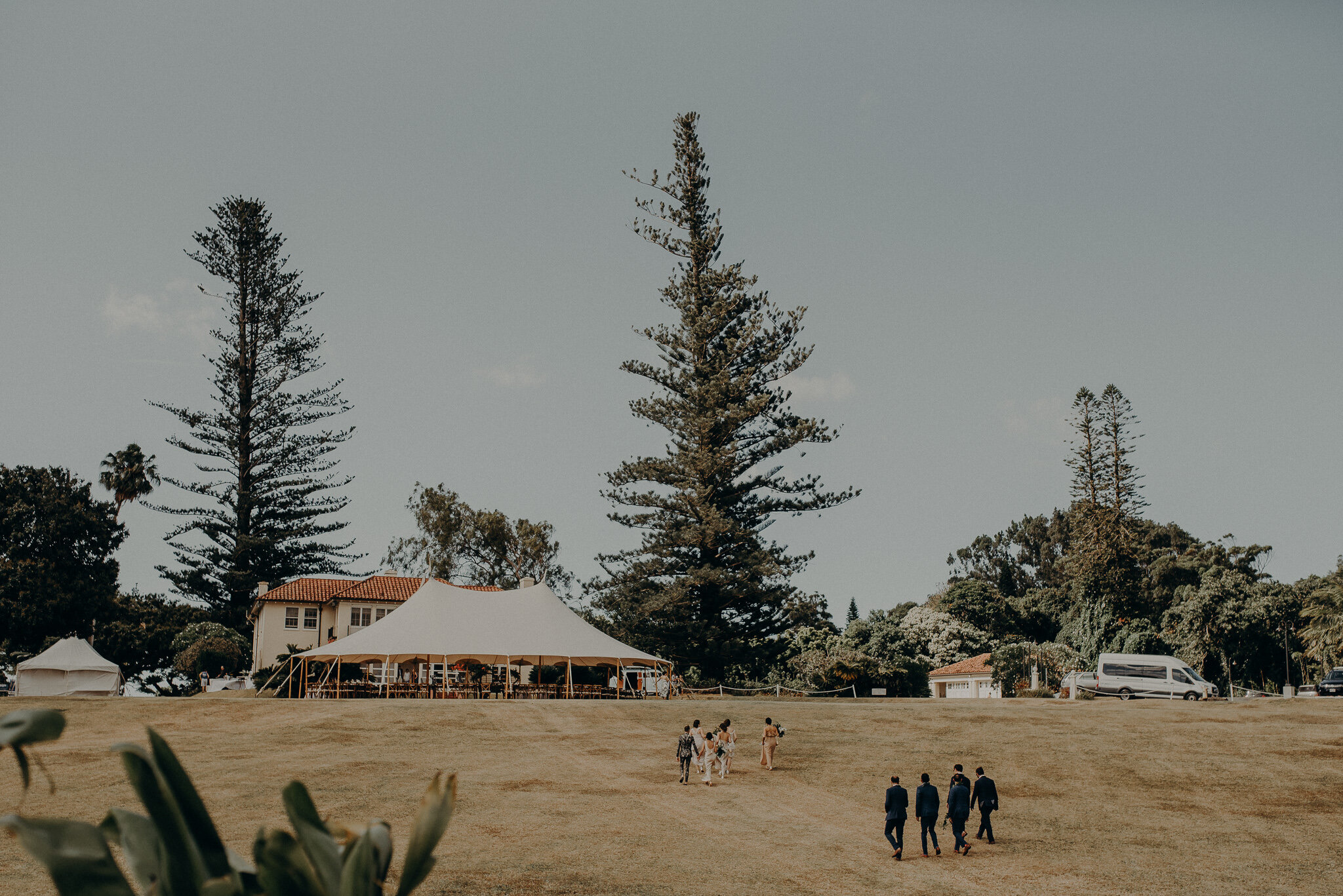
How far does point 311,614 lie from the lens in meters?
54.1

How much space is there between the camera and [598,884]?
1432 centimetres

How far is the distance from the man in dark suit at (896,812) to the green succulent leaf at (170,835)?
1541 centimetres

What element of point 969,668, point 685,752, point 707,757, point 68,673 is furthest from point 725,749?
point 969,668

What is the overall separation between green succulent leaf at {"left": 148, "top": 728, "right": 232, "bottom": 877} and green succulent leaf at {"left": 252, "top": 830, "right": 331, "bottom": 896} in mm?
→ 87

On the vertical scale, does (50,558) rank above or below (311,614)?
above

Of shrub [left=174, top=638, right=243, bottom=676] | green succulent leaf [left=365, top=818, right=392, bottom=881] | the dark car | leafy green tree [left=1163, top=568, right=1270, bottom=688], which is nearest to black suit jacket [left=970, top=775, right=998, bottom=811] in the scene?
green succulent leaf [left=365, top=818, right=392, bottom=881]

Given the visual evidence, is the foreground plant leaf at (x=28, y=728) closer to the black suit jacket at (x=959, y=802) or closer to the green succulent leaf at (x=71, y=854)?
the green succulent leaf at (x=71, y=854)

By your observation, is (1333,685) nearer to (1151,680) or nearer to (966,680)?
(1151,680)

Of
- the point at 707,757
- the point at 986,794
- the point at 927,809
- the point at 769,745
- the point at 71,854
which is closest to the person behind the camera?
the point at 71,854

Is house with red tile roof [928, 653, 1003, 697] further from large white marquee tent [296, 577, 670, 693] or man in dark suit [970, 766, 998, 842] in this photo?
man in dark suit [970, 766, 998, 842]

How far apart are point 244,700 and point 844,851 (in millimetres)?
22758

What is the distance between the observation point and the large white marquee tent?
36.2 meters

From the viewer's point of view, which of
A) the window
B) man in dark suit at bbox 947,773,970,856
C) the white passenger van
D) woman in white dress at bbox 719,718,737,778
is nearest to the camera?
man in dark suit at bbox 947,773,970,856

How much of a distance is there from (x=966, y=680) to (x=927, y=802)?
144 ft
